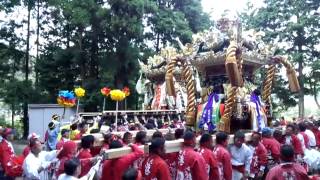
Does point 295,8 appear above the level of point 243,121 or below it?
above

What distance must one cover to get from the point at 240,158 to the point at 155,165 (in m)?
2.31

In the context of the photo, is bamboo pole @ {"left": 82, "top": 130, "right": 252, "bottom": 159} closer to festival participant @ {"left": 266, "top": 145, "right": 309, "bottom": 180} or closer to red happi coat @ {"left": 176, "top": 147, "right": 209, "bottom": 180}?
red happi coat @ {"left": 176, "top": 147, "right": 209, "bottom": 180}

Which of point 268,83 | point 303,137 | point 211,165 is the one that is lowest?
point 211,165

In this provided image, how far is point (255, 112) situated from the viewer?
11.3 meters

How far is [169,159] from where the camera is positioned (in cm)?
643

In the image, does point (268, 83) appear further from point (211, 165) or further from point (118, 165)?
point (118, 165)

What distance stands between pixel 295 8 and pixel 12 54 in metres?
16.2

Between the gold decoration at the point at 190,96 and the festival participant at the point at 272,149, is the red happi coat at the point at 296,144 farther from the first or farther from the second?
the gold decoration at the point at 190,96

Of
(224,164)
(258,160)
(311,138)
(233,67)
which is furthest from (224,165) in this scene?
(233,67)

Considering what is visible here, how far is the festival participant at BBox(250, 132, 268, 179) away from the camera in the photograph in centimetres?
718

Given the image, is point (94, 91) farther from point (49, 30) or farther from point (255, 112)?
point (255, 112)

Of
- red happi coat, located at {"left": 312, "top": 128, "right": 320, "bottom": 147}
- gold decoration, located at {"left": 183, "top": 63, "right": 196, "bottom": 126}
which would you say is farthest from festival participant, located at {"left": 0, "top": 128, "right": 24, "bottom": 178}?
red happi coat, located at {"left": 312, "top": 128, "right": 320, "bottom": 147}

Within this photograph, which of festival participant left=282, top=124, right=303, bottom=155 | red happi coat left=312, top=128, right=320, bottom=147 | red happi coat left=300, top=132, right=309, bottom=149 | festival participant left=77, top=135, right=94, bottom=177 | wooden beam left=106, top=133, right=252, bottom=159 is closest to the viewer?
wooden beam left=106, top=133, right=252, bottom=159

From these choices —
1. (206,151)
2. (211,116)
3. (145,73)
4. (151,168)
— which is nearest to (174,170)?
(206,151)
